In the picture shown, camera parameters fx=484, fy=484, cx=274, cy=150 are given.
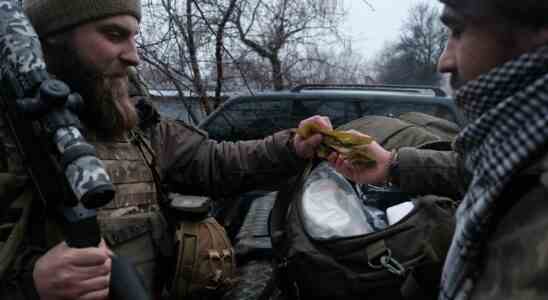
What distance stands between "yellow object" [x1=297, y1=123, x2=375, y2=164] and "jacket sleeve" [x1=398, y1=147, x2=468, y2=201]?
0.54 feet

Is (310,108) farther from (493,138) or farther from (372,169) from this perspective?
(493,138)

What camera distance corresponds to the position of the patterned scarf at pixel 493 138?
818mm

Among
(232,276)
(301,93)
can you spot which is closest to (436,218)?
(232,276)

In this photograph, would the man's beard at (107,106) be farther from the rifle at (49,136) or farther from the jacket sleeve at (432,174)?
the jacket sleeve at (432,174)

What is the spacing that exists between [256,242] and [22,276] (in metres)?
1.28

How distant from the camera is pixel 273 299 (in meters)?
2.06

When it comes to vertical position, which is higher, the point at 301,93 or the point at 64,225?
the point at 64,225

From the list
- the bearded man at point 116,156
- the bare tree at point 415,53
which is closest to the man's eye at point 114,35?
the bearded man at point 116,156

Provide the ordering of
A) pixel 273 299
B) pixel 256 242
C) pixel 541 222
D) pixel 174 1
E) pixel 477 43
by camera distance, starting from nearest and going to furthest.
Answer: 1. pixel 541 222
2. pixel 477 43
3. pixel 273 299
4. pixel 256 242
5. pixel 174 1

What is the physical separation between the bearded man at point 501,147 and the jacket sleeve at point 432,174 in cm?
80

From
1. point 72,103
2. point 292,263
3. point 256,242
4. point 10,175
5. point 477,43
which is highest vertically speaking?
point 477,43

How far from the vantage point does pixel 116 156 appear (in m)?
2.02

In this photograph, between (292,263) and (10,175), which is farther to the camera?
(292,263)

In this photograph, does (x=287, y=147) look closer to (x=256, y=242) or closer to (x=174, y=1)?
(x=256, y=242)
